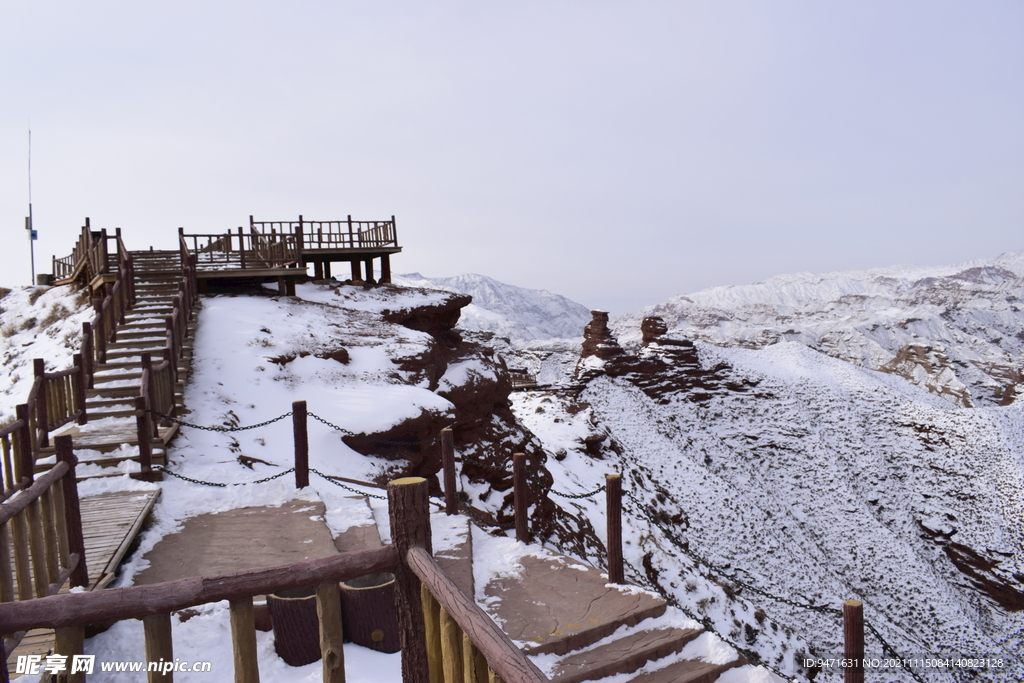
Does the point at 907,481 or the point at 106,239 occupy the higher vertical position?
the point at 106,239

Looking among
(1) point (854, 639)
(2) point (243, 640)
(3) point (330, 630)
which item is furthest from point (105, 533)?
(1) point (854, 639)

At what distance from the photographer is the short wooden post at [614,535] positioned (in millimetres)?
6582

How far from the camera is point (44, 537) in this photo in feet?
15.0

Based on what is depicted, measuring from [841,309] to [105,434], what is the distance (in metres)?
137

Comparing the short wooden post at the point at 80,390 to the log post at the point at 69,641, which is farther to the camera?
the short wooden post at the point at 80,390

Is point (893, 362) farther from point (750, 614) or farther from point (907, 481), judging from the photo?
point (750, 614)

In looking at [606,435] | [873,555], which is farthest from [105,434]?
[873,555]

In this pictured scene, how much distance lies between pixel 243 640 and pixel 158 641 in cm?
29

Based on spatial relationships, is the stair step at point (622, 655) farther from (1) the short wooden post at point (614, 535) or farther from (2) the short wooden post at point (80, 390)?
(2) the short wooden post at point (80, 390)

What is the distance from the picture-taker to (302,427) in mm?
8023

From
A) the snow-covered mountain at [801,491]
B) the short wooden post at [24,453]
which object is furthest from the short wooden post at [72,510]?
the snow-covered mountain at [801,491]

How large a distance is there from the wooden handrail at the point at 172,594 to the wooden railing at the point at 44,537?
1892 mm

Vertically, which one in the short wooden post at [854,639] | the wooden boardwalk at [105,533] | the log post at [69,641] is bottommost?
the short wooden post at [854,639]

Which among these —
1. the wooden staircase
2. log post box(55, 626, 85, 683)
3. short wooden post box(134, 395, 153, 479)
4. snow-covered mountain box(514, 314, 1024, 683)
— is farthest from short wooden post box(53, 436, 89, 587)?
snow-covered mountain box(514, 314, 1024, 683)
